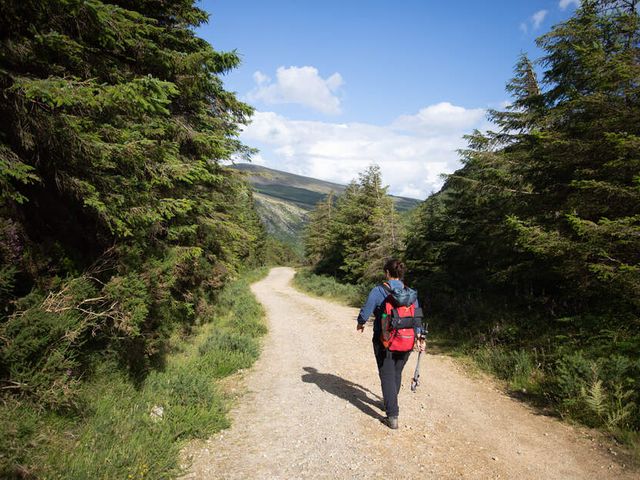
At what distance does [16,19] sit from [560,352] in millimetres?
9799

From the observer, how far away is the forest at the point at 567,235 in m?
5.83

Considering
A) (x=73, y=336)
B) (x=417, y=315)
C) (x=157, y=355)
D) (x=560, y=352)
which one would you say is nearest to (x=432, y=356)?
(x=560, y=352)

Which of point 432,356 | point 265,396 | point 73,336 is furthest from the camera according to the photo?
point 432,356

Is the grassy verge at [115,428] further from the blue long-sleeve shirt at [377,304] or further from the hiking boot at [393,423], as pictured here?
the blue long-sleeve shirt at [377,304]

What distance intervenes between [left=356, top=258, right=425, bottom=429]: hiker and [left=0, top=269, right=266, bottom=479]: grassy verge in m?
2.46

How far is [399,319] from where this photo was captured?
498cm

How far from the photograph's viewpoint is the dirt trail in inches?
163

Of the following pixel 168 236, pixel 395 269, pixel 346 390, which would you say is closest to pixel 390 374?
pixel 395 269

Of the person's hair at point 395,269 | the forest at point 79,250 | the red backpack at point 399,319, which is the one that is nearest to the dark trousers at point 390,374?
the red backpack at point 399,319

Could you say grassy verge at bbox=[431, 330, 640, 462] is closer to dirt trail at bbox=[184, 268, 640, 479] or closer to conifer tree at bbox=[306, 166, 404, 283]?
dirt trail at bbox=[184, 268, 640, 479]

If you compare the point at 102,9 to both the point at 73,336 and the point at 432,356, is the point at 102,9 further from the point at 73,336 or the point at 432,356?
the point at 432,356

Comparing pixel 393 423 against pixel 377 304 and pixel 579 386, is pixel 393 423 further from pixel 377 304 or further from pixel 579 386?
pixel 579 386

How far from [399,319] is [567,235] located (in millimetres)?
4725

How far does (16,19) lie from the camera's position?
3.77m
